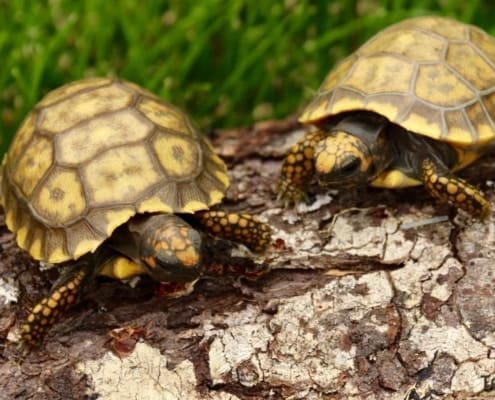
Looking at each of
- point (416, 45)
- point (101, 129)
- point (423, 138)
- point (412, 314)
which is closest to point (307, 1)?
point (416, 45)

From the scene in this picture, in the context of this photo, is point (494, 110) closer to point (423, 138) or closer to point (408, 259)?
point (423, 138)

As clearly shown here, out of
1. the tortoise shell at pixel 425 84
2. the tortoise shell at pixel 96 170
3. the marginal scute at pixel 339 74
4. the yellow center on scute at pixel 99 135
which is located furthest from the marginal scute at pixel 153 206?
the marginal scute at pixel 339 74

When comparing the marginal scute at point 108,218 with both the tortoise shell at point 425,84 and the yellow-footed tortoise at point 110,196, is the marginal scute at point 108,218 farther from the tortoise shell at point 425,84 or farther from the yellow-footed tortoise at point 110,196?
the tortoise shell at point 425,84

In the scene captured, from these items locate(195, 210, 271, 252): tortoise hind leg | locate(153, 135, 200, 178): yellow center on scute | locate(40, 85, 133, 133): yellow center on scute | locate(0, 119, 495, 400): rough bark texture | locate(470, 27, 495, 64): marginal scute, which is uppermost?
locate(470, 27, 495, 64): marginal scute

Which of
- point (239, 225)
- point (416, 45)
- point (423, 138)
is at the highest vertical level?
point (416, 45)

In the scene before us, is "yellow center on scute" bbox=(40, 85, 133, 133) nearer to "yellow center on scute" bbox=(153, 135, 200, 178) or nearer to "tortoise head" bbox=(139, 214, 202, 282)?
"yellow center on scute" bbox=(153, 135, 200, 178)

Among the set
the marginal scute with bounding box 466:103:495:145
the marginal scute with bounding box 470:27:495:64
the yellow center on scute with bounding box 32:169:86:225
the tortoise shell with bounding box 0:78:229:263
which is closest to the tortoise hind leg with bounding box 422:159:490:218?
the marginal scute with bounding box 466:103:495:145
